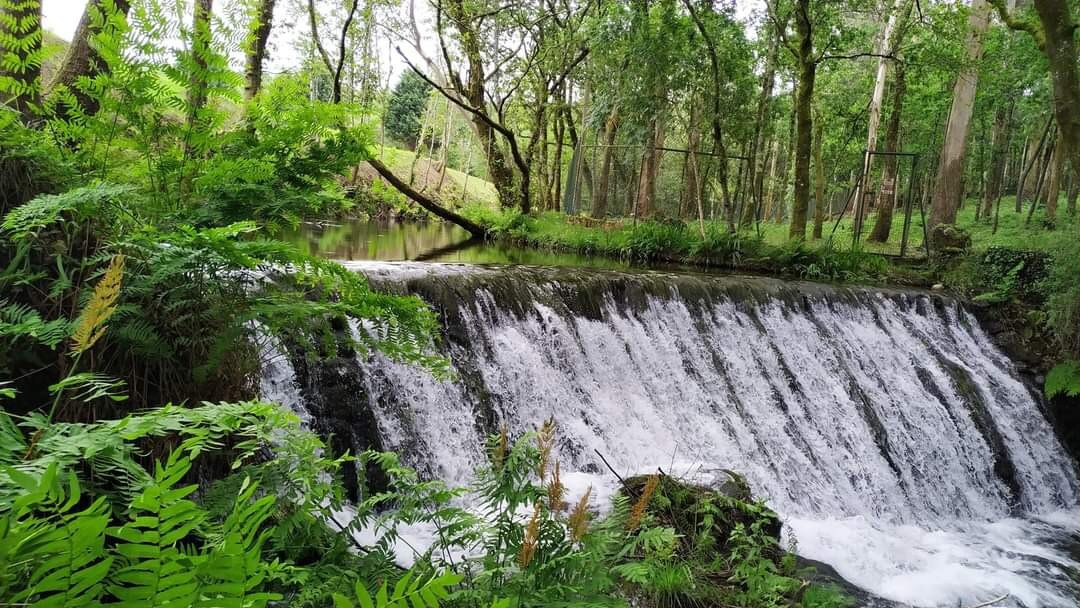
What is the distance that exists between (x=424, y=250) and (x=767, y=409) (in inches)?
319

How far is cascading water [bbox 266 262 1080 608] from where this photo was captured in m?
5.52

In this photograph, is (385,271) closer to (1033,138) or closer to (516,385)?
(516,385)

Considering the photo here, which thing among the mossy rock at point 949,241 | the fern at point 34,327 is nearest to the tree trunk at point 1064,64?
the mossy rock at point 949,241

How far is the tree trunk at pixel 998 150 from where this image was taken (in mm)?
25531

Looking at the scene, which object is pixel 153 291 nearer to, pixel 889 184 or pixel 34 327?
pixel 34 327

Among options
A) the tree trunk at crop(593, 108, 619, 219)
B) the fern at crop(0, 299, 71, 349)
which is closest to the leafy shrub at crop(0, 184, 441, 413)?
the fern at crop(0, 299, 71, 349)

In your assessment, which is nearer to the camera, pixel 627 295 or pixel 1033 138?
pixel 627 295

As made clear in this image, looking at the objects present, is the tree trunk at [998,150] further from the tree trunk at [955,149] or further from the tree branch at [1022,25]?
the tree branch at [1022,25]

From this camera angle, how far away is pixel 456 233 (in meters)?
19.5

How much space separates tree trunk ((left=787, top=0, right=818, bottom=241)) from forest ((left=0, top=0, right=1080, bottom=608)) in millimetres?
106

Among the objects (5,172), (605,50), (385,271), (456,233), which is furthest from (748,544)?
(456,233)

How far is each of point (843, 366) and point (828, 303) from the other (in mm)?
1530

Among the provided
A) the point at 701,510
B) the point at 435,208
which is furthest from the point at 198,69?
the point at 435,208

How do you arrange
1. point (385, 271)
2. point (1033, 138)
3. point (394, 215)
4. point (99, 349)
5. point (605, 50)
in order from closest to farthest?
1. point (99, 349)
2. point (385, 271)
3. point (605, 50)
4. point (394, 215)
5. point (1033, 138)
